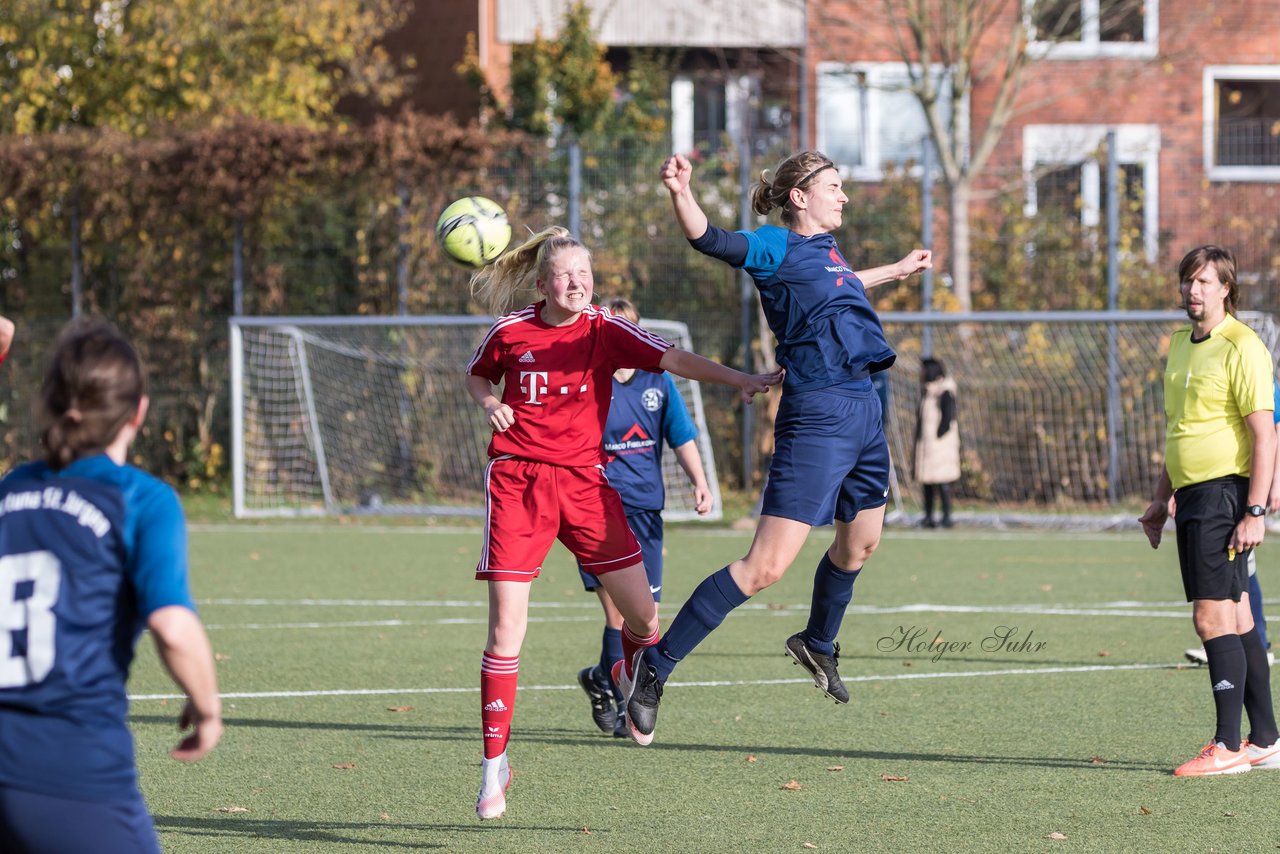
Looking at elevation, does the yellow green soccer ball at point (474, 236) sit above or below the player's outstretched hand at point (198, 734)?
above

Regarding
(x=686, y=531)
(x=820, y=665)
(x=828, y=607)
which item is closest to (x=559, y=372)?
(x=828, y=607)

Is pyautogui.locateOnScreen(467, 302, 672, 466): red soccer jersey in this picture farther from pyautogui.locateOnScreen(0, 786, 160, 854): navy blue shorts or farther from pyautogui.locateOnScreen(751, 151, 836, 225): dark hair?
pyautogui.locateOnScreen(0, 786, 160, 854): navy blue shorts

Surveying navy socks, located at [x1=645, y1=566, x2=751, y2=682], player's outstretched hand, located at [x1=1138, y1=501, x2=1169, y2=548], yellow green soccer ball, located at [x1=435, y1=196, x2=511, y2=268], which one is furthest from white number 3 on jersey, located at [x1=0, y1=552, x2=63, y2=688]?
player's outstretched hand, located at [x1=1138, y1=501, x2=1169, y2=548]

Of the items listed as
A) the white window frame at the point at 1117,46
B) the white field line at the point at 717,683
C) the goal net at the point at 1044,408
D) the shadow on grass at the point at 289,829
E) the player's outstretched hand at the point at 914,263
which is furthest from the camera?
the white window frame at the point at 1117,46

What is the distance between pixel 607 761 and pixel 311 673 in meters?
2.58

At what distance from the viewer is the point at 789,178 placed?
573 cm

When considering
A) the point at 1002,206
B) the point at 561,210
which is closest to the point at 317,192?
the point at 561,210

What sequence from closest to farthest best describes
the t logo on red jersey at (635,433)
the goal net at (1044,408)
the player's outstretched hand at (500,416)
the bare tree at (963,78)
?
the player's outstretched hand at (500,416) → the t logo on red jersey at (635,433) → the goal net at (1044,408) → the bare tree at (963,78)

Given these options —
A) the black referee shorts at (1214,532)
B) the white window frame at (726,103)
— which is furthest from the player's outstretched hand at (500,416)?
the white window frame at (726,103)

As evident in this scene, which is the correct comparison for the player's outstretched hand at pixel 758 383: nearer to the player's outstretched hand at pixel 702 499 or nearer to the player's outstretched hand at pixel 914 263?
the player's outstretched hand at pixel 914 263

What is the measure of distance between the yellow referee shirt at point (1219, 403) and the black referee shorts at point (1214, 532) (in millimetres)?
52

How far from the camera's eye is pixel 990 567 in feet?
41.8

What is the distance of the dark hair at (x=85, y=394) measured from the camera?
3012 mm

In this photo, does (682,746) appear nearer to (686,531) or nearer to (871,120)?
(686,531)
